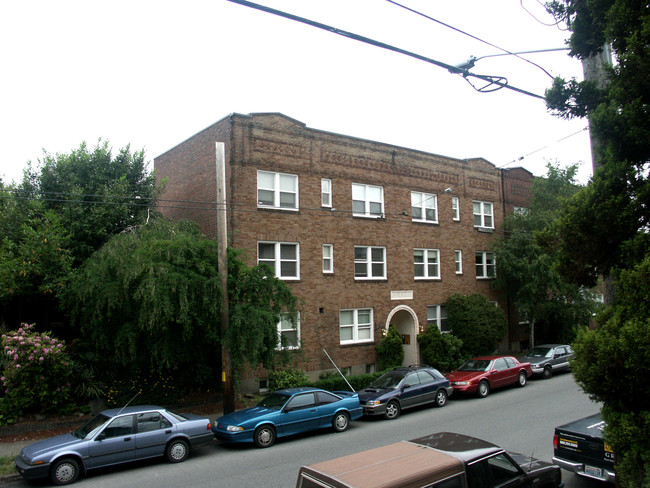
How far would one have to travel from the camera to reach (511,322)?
2881 centimetres

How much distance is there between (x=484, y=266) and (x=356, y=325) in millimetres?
10118

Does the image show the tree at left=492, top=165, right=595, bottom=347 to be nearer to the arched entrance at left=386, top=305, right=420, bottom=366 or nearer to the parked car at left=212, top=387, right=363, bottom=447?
the arched entrance at left=386, top=305, right=420, bottom=366

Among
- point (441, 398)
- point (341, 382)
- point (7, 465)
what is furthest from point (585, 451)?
point (7, 465)

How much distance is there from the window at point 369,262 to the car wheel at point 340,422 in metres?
8.76

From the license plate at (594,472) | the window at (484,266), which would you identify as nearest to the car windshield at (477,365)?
the window at (484,266)

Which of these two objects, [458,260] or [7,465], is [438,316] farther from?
[7,465]

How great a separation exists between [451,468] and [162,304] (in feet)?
30.9

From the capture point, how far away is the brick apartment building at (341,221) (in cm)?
1969

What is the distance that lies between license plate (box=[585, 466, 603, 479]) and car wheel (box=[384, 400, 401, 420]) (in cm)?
739

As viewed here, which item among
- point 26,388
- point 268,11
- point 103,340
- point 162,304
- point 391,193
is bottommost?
point 26,388

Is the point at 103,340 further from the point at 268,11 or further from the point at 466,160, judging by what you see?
the point at 466,160

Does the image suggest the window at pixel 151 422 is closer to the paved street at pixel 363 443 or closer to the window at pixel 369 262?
the paved street at pixel 363 443

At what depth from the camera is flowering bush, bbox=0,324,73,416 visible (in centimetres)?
1342

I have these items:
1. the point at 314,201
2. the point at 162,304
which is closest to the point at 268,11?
the point at 162,304
